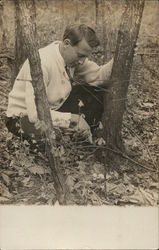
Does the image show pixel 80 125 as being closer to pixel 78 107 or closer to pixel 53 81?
pixel 78 107

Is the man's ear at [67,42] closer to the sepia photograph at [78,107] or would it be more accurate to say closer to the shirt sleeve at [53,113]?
the sepia photograph at [78,107]

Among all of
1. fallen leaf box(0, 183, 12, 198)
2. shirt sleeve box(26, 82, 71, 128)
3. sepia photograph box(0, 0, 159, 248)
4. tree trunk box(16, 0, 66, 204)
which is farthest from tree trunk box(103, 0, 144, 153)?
fallen leaf box(0, 183, 12, 198)

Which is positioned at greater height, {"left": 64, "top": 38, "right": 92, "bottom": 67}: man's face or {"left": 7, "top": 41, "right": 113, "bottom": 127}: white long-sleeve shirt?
{"left": 64, "top": 38, "right": 92, "bottom": 67}: man's face

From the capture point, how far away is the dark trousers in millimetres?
2137

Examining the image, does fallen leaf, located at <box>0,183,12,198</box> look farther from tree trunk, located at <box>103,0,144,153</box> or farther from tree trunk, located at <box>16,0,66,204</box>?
tree trunk, located at <box>103,0,144,153</box>

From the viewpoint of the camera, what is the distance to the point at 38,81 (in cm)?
214

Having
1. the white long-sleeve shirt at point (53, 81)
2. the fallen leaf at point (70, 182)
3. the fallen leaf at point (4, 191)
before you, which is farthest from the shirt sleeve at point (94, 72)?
the fallen leaf at point (4, 191)

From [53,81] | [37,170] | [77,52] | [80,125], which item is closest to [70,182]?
[37,170]

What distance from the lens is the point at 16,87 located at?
2150 millimetres

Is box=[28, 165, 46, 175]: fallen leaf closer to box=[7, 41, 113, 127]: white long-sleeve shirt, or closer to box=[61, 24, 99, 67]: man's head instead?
box=[7, 41, 113, 127]: white long-sleeve shirt

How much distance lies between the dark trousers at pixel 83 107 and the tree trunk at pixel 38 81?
8cm

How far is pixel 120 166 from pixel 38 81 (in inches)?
25.5

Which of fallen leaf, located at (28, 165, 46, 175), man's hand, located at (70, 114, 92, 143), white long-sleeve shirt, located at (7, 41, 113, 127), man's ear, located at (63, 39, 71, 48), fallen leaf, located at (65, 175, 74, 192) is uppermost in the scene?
man's ear, located at (63, 39, 71, 48)

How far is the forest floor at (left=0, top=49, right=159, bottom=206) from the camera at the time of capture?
2.12 meters
